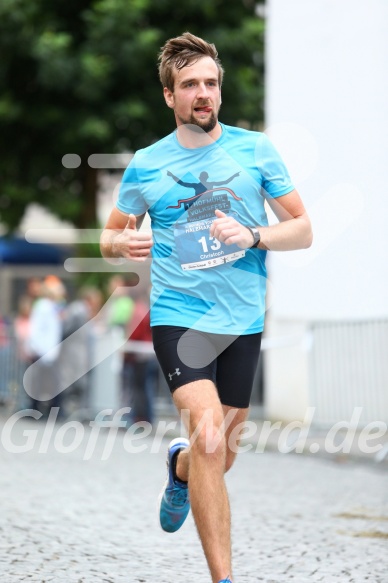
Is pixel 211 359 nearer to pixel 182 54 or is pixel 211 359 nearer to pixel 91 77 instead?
pixel 182 54

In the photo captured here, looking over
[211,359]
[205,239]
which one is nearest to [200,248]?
[205,239]

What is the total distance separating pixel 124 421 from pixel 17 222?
497 inches

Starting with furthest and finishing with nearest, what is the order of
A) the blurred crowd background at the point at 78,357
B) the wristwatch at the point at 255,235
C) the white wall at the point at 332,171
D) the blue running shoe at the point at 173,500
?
the blurred crowd background at the point at 78,357 < the white wall at the point at 332,171 < the blue running shoe at the point at 173,500 < the wristwatch at the point at 255,235

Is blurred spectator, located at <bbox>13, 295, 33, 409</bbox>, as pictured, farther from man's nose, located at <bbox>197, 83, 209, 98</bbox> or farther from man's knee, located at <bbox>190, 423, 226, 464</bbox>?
man's knee, located at <bbox>190, 423, 226, 464</bbox>

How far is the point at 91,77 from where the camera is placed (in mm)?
23750

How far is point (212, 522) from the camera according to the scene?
14.9 feet

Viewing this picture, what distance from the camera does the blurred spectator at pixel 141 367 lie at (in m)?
14.7

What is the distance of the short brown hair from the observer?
5.06 meters

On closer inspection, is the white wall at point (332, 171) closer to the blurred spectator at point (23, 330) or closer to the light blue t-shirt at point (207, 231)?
the blurred spectator at point (23, 330)

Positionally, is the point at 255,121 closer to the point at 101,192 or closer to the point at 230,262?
the point at 101,192

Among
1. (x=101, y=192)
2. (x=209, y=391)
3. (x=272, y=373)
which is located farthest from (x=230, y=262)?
(x=101, y=192)

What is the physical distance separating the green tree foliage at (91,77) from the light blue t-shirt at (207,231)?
18209 mm

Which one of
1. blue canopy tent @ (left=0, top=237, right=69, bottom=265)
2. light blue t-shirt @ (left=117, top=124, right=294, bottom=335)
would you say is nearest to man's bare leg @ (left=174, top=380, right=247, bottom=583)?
light blue t-shirt @ (left=117, top=124, right=294, bottom=335)

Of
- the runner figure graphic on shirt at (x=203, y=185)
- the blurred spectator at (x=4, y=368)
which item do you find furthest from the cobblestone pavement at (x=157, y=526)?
the blurred spectator at (x=4, y=368)
